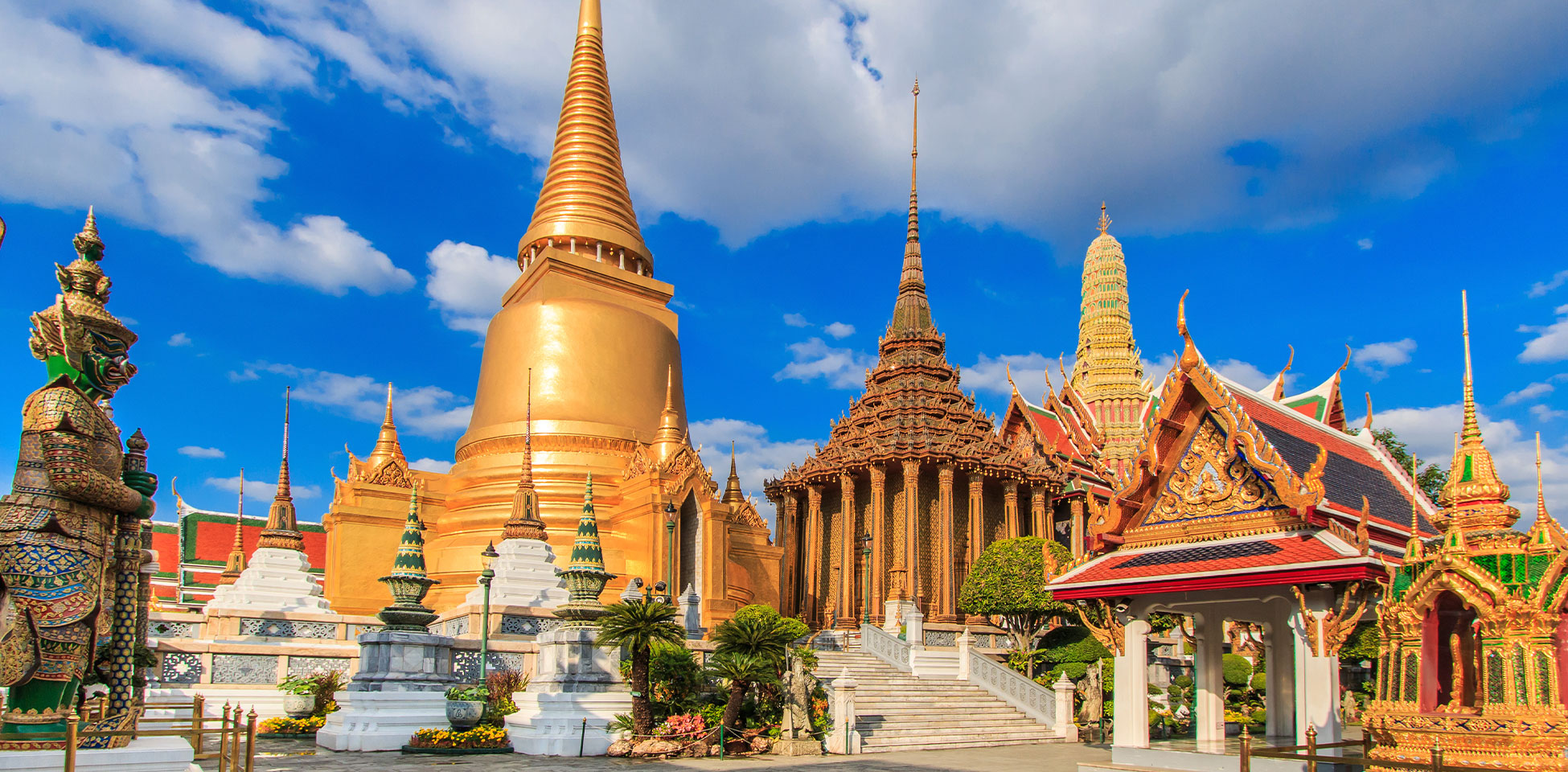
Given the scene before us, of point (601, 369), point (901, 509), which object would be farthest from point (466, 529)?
point (901, 509)

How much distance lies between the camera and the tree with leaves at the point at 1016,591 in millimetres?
24297

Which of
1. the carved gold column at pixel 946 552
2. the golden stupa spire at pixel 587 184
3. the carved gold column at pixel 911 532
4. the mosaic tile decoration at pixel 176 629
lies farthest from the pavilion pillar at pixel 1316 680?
the golden stupa spire at pixel 587 184

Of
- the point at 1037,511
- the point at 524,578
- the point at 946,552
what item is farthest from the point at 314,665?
the point at 1037,511

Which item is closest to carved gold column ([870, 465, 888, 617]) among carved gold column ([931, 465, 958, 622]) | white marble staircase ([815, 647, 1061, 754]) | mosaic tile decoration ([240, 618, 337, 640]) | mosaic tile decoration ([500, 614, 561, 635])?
carved gold column ([931, 465, 958, 622])

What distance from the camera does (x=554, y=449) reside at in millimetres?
28734

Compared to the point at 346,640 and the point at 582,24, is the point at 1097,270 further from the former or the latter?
the point at 346,640

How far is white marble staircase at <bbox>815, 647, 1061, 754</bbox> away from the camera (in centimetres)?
1759

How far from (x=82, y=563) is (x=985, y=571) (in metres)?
21.1

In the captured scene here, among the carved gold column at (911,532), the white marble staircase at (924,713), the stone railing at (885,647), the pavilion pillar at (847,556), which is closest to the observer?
the white marble staircase at (924,713)

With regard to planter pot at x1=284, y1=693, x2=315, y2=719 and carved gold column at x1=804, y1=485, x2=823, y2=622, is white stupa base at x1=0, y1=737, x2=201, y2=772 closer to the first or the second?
planter pot at x1=284, y1=693, x2=315, y2=719

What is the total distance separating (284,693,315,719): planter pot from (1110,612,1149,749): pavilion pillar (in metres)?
13.0

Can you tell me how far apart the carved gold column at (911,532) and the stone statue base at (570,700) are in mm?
14099

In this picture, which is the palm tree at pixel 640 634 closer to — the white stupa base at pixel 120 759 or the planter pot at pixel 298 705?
the planter pot at pixel 298 705

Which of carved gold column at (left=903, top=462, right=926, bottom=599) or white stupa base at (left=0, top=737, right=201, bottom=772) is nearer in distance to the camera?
white stupa base at (left=0, top=737, right=201, bottom=772)
